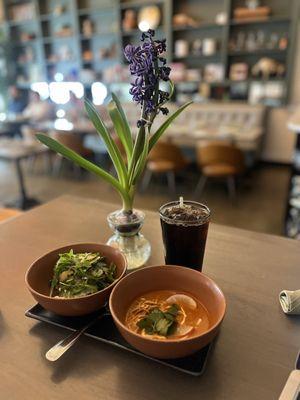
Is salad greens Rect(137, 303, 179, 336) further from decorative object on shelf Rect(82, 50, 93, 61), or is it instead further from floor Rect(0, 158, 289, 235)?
decorative object on shelf Rect(82, 50, 93, 61)

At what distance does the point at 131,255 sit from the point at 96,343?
11.6 inches

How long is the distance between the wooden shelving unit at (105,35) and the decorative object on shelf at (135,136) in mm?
4310

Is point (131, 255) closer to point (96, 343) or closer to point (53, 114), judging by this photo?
point (96, 343)

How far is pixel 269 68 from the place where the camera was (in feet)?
15.0

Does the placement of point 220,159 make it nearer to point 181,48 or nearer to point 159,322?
point 181,48

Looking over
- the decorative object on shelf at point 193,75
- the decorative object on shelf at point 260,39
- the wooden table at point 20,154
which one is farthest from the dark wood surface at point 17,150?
the decorative object on shelf at point 260,39

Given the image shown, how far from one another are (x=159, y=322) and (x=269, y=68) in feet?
15.6

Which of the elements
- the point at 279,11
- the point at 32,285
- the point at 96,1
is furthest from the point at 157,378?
the point at 96,1

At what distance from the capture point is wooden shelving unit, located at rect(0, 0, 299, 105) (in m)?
4.55

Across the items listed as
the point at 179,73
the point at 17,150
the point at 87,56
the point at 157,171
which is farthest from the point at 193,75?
the point at 17,150

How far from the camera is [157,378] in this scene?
57 centimetres

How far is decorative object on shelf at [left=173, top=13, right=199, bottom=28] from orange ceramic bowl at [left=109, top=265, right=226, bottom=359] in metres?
4.94

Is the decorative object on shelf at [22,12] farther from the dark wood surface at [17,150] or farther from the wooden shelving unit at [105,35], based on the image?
the dark wood surface at [17,150]

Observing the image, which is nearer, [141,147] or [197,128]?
[141,147]
